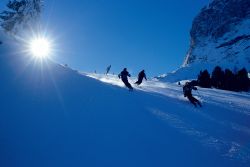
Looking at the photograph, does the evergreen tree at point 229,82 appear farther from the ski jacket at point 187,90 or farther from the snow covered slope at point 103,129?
the snow covered slope at point 103,129

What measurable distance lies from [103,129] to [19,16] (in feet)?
88.5

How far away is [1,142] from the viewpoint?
44.4 feet

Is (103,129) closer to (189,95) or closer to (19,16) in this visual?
(189,95)

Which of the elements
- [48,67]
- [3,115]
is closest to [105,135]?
[3,115]

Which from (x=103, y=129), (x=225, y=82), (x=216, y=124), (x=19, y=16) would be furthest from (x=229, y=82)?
(x=103, y=129)

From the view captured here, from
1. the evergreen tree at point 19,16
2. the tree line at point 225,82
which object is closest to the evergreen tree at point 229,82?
the tree line at point 225,82

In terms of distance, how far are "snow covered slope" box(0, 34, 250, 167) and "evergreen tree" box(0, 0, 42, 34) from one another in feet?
55.7

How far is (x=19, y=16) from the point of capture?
3934 centimetres

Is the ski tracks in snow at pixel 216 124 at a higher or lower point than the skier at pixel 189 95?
lower

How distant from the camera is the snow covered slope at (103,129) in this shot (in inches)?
523

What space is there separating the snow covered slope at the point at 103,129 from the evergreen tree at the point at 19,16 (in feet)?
55.7

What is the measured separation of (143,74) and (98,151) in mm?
21017

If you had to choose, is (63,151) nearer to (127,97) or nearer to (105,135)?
(105,135)

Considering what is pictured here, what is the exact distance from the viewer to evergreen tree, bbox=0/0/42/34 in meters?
39.1
